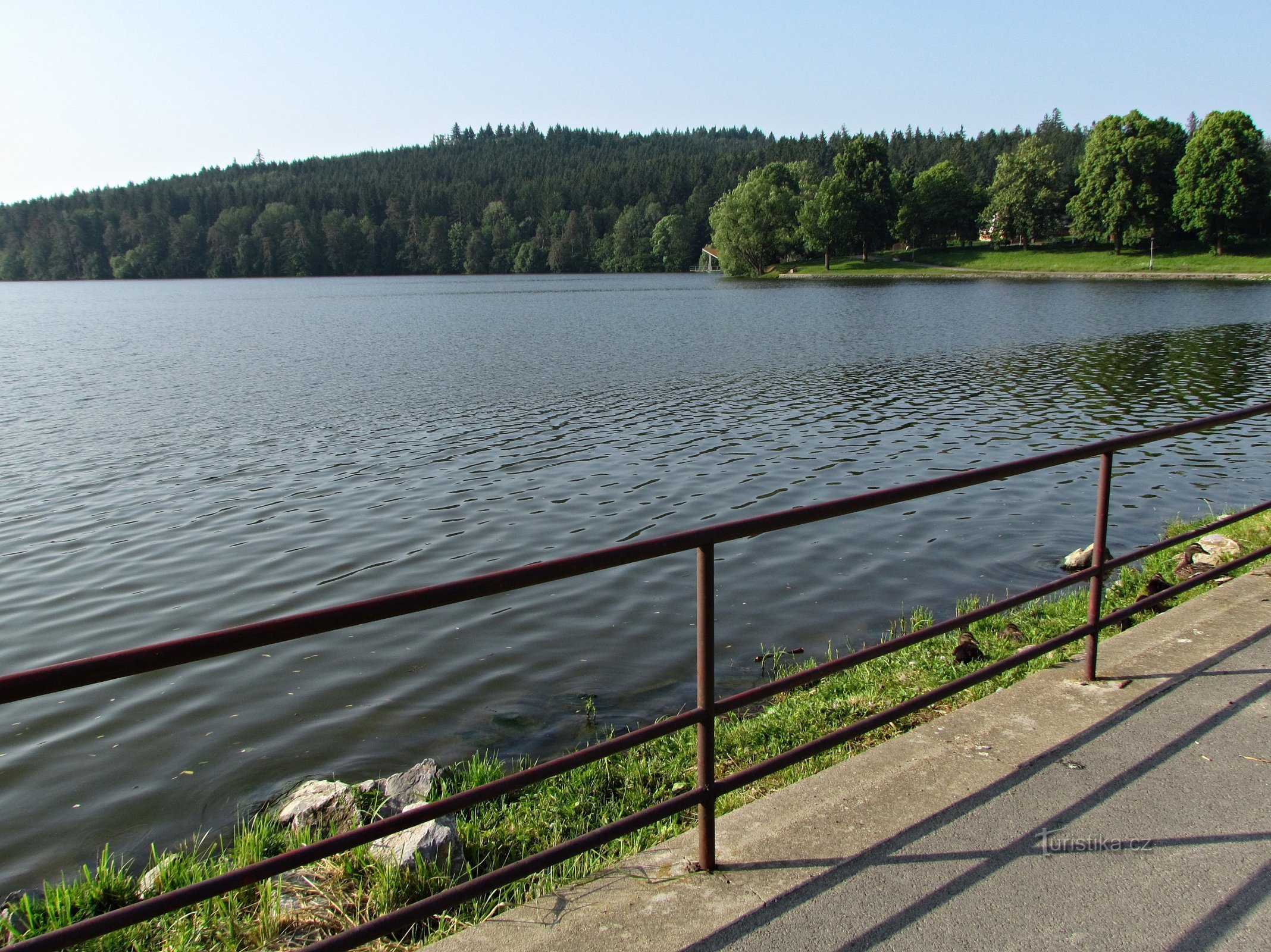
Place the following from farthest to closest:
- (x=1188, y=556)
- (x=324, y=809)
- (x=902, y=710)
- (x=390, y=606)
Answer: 1. (x=1188, y=556)
2. (x=324, y=809)
3. (x=902, y=710)
4. (x=390, y=606)

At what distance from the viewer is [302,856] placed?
8.74ft

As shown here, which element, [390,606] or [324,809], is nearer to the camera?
[390,606]

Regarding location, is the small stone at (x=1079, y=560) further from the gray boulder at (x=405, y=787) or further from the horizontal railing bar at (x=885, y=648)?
the gray boulder at (x=405, y=787)

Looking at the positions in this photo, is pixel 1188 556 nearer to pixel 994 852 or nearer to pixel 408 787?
pixel 994 852

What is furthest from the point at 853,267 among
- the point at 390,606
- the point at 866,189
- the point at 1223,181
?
the point at 390,606

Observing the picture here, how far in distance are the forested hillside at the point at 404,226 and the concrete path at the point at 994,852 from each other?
159m

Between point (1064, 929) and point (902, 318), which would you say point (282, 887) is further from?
point (902, 318)

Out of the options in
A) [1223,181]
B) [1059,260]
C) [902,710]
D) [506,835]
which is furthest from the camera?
[1059,260]

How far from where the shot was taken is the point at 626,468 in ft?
58.5

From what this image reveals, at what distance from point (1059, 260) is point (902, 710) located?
103254mm

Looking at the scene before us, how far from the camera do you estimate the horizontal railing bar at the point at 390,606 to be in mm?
2127

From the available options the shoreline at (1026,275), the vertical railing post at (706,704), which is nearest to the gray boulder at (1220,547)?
the vertical railing post at (706,704)

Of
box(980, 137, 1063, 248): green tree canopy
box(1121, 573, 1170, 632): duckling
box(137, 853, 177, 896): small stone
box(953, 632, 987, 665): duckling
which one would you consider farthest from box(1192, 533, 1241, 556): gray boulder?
box(980, 137, 1063, 248): green tree canopy

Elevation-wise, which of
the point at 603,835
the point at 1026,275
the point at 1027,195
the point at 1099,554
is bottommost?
the point at 603,835
